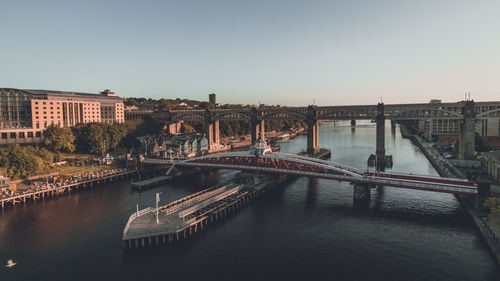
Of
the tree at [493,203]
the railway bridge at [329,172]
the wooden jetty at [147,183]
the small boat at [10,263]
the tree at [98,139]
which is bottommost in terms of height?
the small boat at [10,263]

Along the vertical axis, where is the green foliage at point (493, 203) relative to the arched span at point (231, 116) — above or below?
below

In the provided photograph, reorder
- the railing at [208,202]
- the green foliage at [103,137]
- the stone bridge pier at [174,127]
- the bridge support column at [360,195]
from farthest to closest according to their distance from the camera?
the stone bridge pier at [174,127]
the green foliage at [103,137]
the bridge support column at [360,195]
the railing at [208,202]

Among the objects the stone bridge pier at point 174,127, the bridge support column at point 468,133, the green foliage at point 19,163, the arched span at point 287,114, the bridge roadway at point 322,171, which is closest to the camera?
the bridge roadway at point 322,171

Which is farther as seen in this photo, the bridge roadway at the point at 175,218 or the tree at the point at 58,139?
the tree at the point at 58,139

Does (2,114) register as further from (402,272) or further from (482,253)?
(482,253)

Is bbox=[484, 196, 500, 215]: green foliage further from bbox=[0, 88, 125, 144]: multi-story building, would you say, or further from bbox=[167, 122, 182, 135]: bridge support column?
bbox=[167, 122, 182, 135]: bridge support column

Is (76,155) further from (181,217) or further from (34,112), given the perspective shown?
(181,217)

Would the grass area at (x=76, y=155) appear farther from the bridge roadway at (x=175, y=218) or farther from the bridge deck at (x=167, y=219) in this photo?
the bridge deck at (x=167, y=219)

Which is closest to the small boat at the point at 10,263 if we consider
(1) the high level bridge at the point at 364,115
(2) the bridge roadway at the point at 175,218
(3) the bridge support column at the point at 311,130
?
(2) the bridge roadway at the point at 175,218
